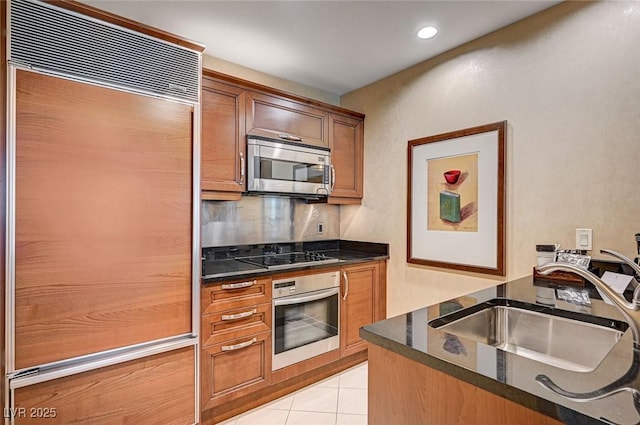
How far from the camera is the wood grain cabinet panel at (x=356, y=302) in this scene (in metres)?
2.62

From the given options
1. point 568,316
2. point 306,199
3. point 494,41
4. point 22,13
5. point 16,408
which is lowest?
point 16,408

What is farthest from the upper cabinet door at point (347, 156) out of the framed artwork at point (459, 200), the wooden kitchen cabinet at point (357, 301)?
the wooden kitchen cabinet at point (357, 301)

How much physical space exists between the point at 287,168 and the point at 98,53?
1366mm

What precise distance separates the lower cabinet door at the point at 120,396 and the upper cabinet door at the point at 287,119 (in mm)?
1616

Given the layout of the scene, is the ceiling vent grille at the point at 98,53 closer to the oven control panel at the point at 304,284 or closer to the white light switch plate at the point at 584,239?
the oven control panel at the point at 304,284

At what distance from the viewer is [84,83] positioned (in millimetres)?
1497

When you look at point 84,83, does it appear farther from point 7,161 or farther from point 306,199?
point 306,199

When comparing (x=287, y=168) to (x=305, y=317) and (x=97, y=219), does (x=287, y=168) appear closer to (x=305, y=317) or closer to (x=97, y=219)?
(x=305, y=317)

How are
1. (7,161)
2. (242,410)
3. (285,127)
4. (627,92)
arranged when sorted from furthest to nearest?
(285,127), (242,410), (627,92), (7,161)

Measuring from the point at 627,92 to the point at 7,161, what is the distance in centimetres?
291

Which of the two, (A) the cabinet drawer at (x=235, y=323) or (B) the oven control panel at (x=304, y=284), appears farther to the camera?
(B) the oven control panel at (x=304, y=284)

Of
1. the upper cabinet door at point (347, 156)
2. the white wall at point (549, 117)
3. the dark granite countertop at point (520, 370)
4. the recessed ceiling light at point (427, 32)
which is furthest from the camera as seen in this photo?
the upper cabinet door at point (347, 156)

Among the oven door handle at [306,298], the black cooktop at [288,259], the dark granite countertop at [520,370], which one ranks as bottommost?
the oven door handle at [306,298]

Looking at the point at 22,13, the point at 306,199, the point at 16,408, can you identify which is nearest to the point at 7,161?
the point at 22,13
